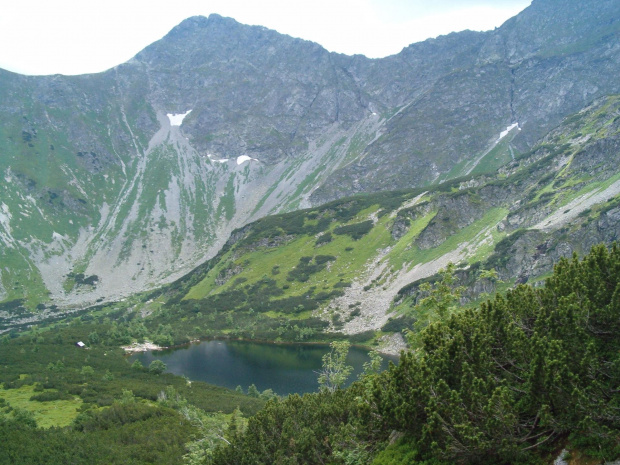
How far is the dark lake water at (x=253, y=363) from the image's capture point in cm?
7862

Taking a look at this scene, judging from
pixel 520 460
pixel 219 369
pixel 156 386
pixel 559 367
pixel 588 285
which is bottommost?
pixel 219 369

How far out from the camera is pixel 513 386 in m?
15.6

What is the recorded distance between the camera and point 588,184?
102 m

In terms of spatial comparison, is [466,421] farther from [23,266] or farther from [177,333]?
[23,266]

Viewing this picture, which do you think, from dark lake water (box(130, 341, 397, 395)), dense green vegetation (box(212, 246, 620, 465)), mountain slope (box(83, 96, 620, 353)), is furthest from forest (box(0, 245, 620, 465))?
mountain slope (box(83, 96, 620, 353))

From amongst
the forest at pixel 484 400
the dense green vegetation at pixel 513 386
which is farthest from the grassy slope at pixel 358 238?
the dense green vegetation at pixel 513 386

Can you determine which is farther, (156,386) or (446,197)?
(446,197)

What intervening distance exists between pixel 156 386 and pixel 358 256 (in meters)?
85.7

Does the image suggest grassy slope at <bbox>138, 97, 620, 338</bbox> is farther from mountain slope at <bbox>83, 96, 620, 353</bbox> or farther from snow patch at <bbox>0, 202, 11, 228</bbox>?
snow patch at <bbox>0, 202, 11, 228</bbox>

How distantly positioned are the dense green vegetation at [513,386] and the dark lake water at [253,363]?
55907 mm

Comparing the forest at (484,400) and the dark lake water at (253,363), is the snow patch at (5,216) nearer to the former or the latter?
the dark lake water at (253,363)

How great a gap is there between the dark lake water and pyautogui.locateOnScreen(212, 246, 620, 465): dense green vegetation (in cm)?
5591

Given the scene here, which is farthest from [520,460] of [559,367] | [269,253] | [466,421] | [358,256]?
[269,253]

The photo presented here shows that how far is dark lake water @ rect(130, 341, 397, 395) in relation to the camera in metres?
78.6
